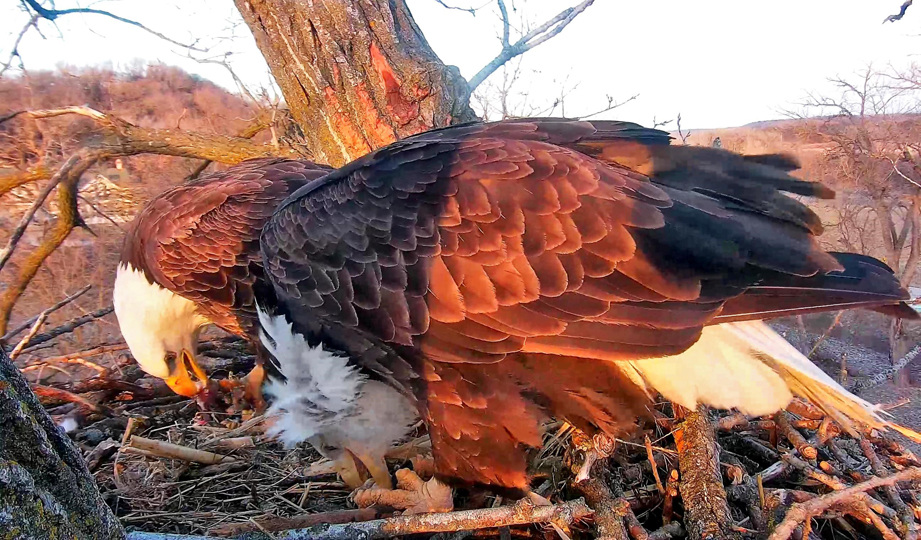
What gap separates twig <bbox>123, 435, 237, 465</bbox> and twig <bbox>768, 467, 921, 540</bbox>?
2.29 m

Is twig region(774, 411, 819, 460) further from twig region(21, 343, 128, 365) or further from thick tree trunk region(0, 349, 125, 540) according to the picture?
twig region(21, 343, 128, 365)

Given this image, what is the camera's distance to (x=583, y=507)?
6.10 ft

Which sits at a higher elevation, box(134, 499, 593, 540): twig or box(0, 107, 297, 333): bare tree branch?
box(0, 107, 297, 333): bare tree branch

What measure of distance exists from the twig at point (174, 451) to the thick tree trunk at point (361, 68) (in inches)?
75.1

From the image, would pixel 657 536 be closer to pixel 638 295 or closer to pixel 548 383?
pixel 548 383

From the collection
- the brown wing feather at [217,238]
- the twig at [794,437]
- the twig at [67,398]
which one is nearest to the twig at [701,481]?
the twig at [794,437]

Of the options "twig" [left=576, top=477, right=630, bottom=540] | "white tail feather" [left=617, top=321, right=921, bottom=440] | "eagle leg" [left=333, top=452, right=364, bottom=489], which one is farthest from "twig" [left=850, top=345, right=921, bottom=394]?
"eagle leg" [left=333, top=452, right=364, bottom=489]

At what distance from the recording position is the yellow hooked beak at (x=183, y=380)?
3.10m

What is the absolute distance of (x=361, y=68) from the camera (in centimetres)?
333

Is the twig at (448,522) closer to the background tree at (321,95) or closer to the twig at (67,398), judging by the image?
the twig at (67,398)

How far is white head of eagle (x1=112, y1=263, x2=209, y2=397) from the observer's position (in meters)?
3.06

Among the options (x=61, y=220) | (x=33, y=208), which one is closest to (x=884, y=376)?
(x=33, y=208)

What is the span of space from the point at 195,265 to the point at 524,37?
9.78 ft

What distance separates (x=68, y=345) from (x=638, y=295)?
6.02 meters
